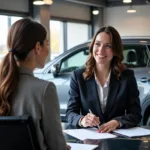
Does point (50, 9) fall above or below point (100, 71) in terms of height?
above

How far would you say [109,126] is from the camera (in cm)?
222

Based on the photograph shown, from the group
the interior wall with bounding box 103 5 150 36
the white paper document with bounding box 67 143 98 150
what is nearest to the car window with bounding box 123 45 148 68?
the white paper document with bounding box 67 143 98 150

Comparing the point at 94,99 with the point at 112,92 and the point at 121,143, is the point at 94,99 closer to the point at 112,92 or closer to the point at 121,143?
the point at 112,92

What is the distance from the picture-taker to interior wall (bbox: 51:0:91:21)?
10266mm

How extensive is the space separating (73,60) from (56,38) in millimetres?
5139

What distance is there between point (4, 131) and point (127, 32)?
1085cm

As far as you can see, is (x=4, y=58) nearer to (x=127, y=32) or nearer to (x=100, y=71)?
(x=100, y=71)

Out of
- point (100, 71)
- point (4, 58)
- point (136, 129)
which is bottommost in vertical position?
point (136, 129)

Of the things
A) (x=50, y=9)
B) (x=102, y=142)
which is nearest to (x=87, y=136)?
(x=102, y=142)

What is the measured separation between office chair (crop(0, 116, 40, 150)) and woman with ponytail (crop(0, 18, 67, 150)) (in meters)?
0.06

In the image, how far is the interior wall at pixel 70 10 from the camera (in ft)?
33.7

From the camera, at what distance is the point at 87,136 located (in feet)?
6.85

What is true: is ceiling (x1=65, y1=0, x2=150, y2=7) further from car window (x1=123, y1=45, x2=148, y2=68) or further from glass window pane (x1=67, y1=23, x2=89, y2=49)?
car window (x1=123, y1=45, x2=148, y2=68)

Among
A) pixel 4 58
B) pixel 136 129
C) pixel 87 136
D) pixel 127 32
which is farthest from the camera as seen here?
pixel 127 32
